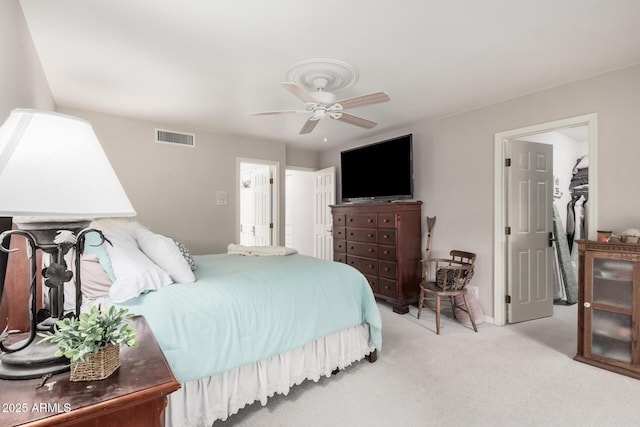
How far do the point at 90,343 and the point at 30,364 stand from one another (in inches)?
7.4

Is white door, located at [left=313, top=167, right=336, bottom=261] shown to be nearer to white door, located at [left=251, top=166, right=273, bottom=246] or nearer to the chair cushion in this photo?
white door, located at [left=251, top=166, right=273, bottom=246]

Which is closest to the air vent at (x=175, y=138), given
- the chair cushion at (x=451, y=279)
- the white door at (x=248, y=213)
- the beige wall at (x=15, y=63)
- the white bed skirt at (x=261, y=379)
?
the white door at (x=248, y=213)

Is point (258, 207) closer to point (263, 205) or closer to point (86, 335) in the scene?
point (263, 205)

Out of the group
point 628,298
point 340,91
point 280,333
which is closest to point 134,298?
point 280,333

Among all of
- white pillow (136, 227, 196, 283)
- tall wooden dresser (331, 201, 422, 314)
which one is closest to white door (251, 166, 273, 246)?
tall wooden dresser (331, 201, 422, 314)

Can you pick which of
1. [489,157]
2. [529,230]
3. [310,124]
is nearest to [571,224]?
[529,230]

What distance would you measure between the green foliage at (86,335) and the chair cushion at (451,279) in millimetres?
3036

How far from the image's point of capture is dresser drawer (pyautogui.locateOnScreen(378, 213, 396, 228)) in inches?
153

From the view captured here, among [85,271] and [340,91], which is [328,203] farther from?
[85,271]

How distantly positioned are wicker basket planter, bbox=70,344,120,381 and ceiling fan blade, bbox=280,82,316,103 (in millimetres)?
1787

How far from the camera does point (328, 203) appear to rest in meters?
5.41

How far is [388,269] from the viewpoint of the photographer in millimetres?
3947

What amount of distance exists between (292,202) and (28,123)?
5.78 metres

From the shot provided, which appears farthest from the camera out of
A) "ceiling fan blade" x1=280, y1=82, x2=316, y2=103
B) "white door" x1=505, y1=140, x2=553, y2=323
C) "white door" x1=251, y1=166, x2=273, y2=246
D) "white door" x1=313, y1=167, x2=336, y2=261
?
"white door" x1=313, y1=167, x2=336, y2=261
